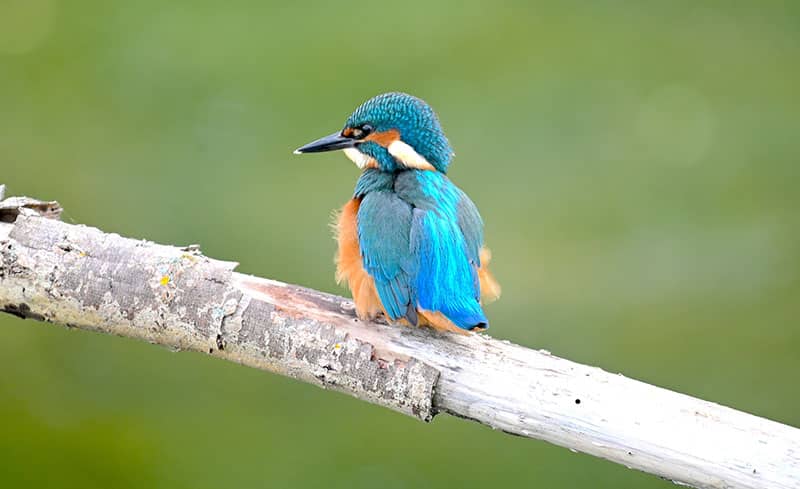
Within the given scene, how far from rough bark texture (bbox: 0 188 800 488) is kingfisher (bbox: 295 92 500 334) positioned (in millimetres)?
57

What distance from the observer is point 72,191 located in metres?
3.99

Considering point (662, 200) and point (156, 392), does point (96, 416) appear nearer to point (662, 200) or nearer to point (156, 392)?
point (156, 392)

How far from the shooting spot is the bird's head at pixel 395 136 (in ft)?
6.93

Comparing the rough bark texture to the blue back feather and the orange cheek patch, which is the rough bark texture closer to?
the blue back feather

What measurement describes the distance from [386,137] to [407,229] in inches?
10.3

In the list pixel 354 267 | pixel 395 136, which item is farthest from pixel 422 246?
pixel 395 136

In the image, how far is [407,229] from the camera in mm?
1965

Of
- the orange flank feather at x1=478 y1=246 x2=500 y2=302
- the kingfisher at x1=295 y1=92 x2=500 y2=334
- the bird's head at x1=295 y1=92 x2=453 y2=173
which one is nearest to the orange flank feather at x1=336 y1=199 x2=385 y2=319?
the kingfisher at x1=295 y1=92 x2=500 y2=334

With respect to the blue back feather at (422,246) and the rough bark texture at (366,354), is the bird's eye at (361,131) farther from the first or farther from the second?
the rough bark texture at (366,354)

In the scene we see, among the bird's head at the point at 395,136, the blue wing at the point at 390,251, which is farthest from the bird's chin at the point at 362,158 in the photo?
the blue wing at the point at 390,251

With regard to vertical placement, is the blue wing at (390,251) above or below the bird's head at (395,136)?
below

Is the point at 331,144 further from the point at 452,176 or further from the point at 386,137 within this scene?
the point at 452,176

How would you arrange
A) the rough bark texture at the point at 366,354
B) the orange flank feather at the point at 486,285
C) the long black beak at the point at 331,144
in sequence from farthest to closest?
the long black beak at the point at 331,144 → the orange flank feather at the point at 486,285 → the rough bark texture at the point at 366,354

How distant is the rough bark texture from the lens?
5.20ft
